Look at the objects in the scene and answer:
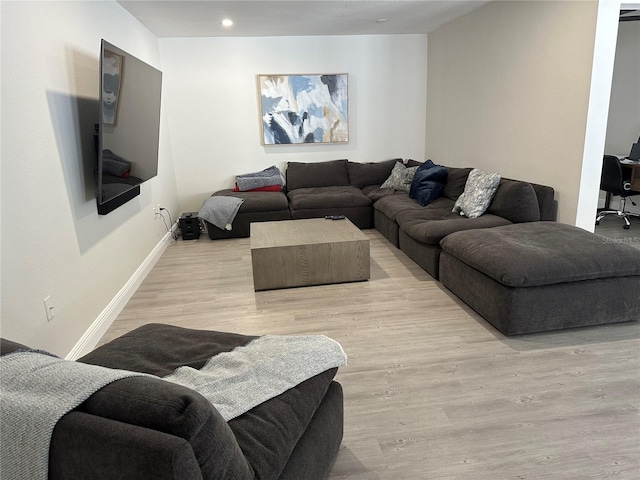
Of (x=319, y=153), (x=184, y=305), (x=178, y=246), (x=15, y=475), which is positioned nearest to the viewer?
(x=15, y=475)

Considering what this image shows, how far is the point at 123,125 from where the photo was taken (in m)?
2.93

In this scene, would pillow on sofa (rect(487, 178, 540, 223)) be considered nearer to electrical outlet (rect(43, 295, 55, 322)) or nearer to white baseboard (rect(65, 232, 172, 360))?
white baseboard (rect(65, 232, 172, 360))

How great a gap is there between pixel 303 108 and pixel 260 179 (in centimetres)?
114

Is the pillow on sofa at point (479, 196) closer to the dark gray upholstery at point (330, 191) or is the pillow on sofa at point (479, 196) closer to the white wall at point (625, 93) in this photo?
the dark gray upholstery at point (330, 191)

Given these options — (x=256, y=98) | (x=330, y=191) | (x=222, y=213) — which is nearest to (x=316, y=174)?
(x=330, y=191)

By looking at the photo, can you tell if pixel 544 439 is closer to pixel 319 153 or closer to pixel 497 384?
pixel 497 384

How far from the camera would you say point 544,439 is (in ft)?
5.85

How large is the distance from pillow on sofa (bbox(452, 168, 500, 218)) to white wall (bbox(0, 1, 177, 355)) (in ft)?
9.94

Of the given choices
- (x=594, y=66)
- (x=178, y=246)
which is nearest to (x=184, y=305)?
(x=178, y=246)

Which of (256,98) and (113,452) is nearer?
(113,452)

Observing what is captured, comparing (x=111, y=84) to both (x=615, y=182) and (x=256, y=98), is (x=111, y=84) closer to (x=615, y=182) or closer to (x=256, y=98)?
(x=256, y=98)

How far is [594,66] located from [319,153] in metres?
3.55

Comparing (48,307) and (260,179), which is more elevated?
(260,179)

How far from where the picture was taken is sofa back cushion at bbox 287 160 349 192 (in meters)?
5.72
